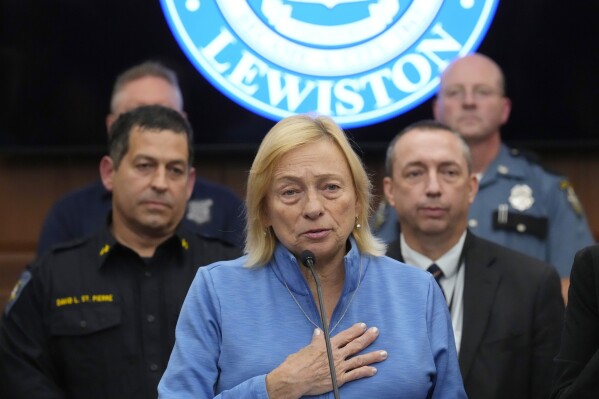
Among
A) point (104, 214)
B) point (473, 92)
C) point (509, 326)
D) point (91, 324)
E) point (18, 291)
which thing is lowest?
point (509, 326)

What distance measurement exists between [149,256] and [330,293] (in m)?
1.10

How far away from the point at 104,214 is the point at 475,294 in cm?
A: 142

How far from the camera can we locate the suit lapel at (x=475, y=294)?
385 centimetres

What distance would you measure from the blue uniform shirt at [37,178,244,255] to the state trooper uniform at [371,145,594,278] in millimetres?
508

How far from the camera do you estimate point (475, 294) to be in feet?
13.0

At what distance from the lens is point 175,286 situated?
396cm

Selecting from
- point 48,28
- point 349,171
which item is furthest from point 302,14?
point 349,171

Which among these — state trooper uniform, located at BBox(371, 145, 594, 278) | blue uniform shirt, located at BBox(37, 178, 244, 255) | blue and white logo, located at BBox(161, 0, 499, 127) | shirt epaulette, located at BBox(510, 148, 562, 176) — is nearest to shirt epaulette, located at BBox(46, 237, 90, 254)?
blue uniform shirt, located at BBox(37, 178, 244, 255)

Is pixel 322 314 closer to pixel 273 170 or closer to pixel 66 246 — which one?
pixel 273 170

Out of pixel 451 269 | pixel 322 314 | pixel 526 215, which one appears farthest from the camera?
pixel 526 215

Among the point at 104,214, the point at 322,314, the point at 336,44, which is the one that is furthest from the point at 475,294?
the point at 336,44

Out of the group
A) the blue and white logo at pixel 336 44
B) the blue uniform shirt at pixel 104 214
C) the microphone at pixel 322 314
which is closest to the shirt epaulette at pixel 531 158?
the blue and white logo at pixel 336 44

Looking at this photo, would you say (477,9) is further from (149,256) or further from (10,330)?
(10,330)

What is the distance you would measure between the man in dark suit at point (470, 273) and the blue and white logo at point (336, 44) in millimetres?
982
